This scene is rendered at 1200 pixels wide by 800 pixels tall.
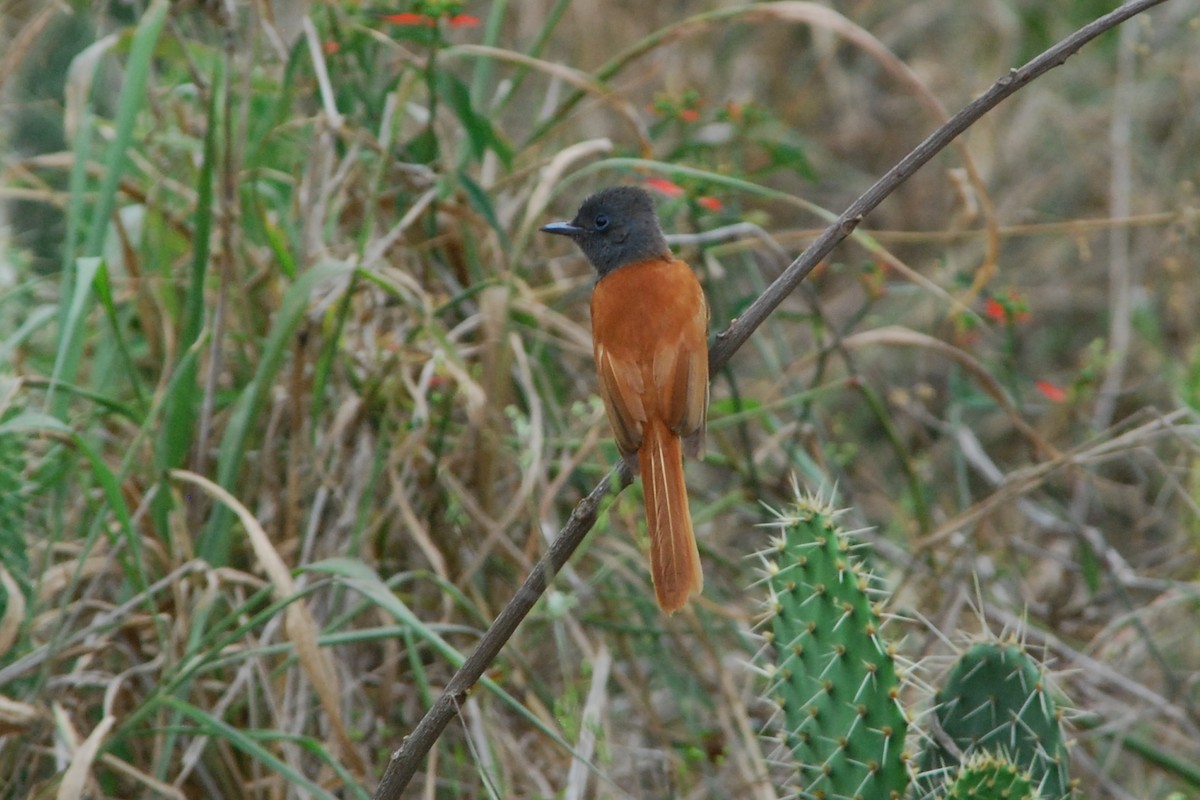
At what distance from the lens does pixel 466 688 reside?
2016 millimetres

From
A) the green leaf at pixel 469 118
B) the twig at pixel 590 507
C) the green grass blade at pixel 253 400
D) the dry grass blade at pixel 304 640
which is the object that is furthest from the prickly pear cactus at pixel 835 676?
the green leaf at pixel 469 118

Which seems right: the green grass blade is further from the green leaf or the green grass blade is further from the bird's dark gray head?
the bird's dark gray head

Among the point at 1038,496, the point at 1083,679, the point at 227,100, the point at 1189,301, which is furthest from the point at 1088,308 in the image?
the point at 227,100

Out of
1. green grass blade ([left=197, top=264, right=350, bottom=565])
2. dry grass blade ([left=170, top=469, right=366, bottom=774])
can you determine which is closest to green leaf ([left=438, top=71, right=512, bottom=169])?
green grass blade ([left=197, top=264, right=350, bottom=565])

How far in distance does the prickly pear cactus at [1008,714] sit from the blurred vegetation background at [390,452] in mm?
79

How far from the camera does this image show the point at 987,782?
2121 millimetres

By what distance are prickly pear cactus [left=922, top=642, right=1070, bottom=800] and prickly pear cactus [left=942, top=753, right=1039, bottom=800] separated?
0.70 feet

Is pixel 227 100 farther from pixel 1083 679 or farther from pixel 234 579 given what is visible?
pixel 1083 679

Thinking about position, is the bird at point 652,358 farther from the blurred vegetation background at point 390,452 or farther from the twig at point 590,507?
the twig at point 590,507

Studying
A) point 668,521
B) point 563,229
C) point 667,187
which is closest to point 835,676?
point 668,521

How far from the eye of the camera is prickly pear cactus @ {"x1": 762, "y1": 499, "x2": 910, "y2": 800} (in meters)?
2.27

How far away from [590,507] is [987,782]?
74cm

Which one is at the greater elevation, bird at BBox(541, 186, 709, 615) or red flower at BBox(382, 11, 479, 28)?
red flower at BBox(382, 11, 479, 28)

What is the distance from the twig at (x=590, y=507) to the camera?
1.99 meters
